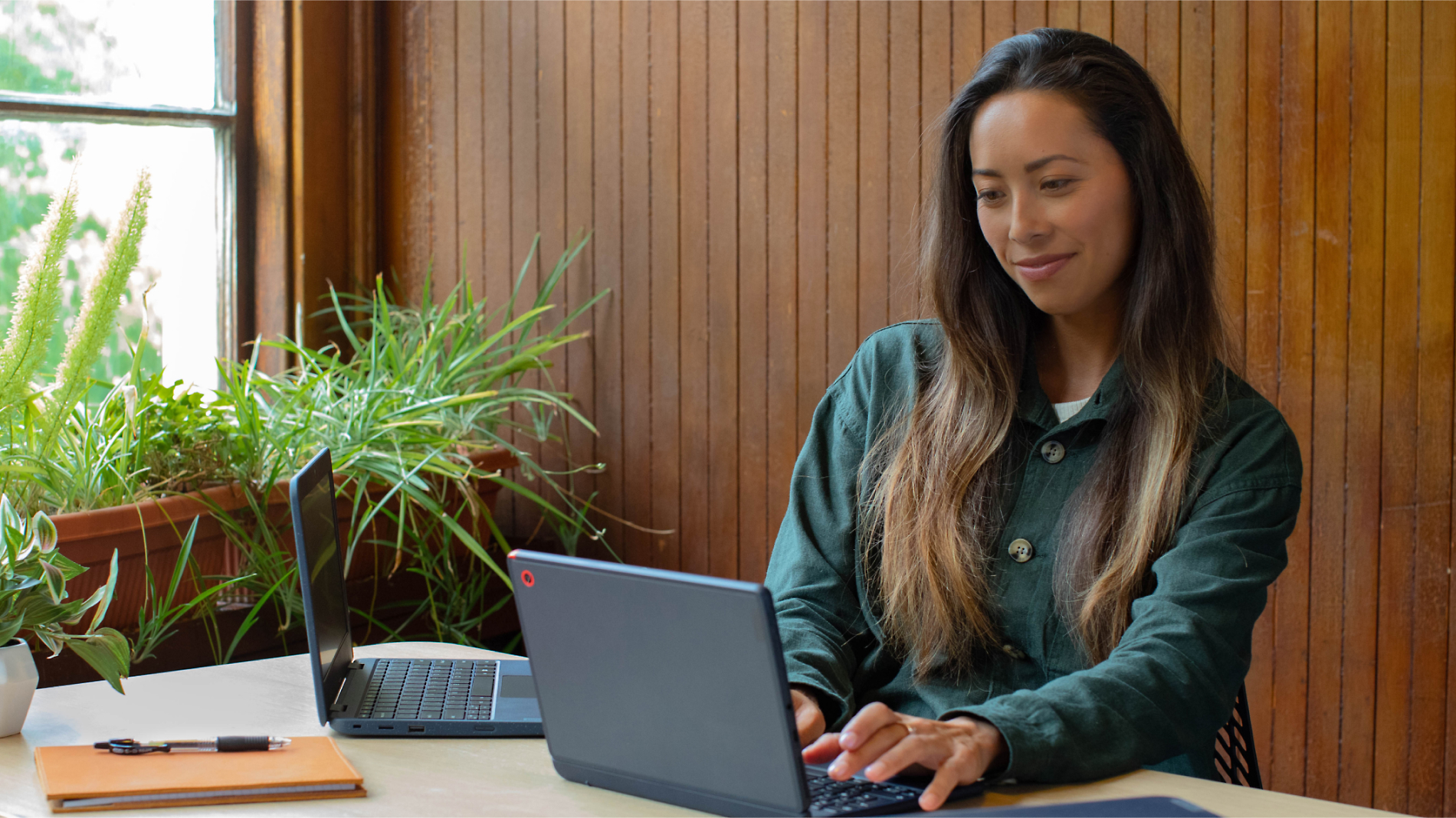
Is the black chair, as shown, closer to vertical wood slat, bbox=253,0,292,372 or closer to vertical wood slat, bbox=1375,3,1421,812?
vertical wood slat, bbox=1375,3,1421,812

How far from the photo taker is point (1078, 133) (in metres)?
1.45

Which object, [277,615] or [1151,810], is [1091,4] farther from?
[277,615]

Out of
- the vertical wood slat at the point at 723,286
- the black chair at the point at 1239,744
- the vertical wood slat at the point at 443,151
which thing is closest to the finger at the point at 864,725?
the black chair at the point at 1239,744

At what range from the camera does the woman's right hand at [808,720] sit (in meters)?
1.20

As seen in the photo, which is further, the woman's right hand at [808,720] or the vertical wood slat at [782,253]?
the vertical wood slat at [782,253]

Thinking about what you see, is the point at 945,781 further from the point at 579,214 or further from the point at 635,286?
the point at 579,214

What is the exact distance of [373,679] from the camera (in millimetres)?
1409

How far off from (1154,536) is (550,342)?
1899 millimetres

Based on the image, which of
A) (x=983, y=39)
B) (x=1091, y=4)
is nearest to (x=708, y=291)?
(x=983, y=39)

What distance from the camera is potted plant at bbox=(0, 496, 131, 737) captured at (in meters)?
1.27

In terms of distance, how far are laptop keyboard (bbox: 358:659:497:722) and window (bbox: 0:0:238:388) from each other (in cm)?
170

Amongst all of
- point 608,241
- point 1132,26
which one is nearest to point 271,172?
point 608,241

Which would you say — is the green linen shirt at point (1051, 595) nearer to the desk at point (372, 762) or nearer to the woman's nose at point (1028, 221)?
the desk at point (372, 762)

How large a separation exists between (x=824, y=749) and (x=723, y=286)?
1922mm
